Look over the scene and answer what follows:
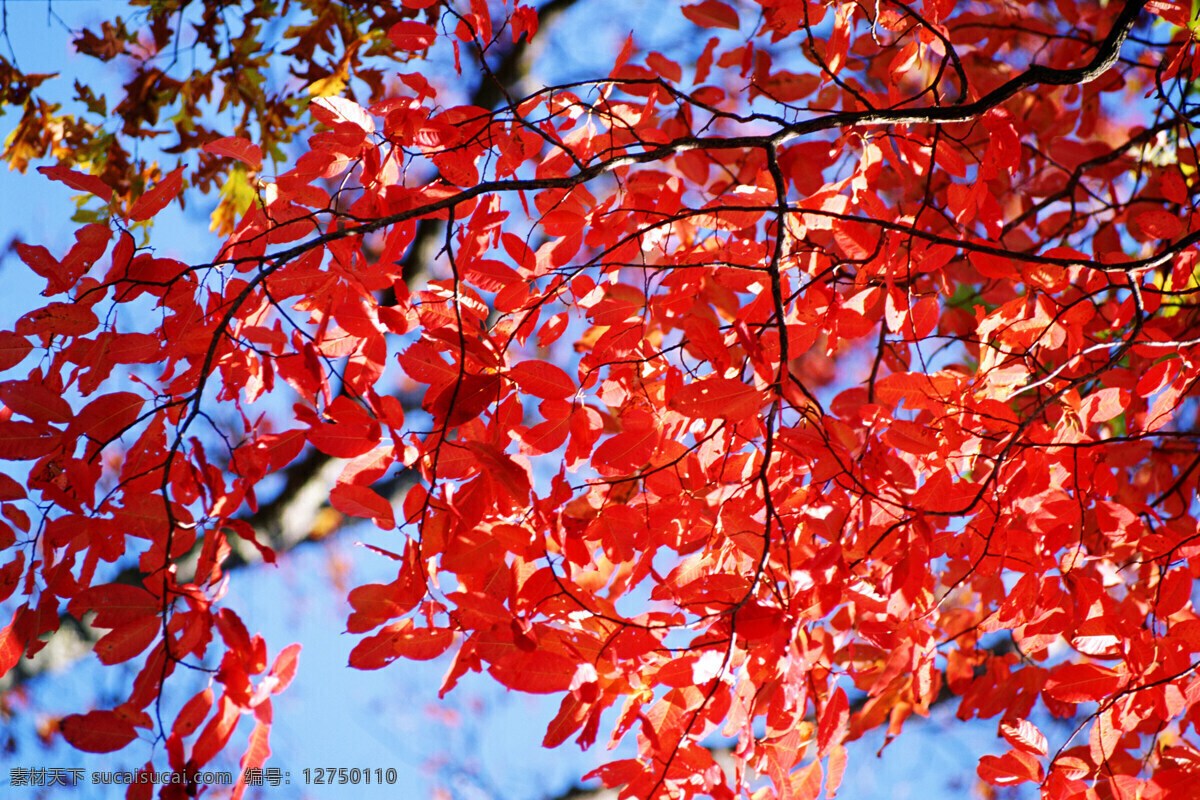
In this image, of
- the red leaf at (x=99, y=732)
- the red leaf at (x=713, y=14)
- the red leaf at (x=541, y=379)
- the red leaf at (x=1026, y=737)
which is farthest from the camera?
the red leaf at (x=713, y=14)

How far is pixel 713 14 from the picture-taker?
6.61 ft

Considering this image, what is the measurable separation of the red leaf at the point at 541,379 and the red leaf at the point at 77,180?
0.76 metres

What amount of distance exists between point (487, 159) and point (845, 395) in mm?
1032

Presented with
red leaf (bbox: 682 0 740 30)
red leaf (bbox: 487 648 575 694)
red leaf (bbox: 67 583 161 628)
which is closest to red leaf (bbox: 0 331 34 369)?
red leaf (bbox: 67 583 161 628)

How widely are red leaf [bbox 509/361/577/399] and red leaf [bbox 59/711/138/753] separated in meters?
0.77

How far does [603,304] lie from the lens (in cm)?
149

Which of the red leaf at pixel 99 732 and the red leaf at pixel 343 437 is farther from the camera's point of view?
the red leaf at pixel 343 437

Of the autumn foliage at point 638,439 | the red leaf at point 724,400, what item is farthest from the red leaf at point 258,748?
the red leaf at point 724,400

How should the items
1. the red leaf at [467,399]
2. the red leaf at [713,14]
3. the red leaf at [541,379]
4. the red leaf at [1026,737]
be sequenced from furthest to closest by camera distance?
the red leaf at [713,14], the red leaf at [1026,737], the red leaf at [541,379], the red leaf at [467,399]

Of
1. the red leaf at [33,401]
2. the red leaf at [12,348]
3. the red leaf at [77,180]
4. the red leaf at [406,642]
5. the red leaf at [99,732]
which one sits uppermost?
the red leaf at [77,180]

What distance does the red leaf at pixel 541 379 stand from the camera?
4.34 ft

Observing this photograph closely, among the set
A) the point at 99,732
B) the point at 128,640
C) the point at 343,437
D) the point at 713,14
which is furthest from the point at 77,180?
the point at 713,14

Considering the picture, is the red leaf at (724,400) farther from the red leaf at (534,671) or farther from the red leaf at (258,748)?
the red leaf at (258,748)

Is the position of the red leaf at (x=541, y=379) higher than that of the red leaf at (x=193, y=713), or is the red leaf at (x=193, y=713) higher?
the red leaf at (x=541, y=379)
